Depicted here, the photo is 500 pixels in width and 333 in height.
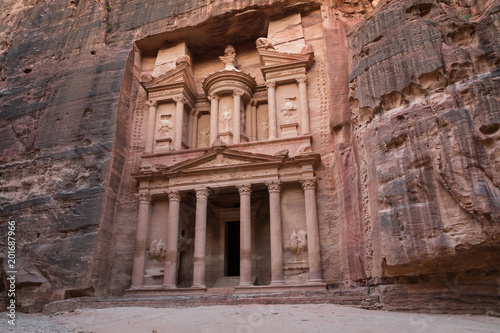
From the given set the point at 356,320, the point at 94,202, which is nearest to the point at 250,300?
the point at 356,320

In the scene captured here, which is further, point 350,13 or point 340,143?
point 350,13

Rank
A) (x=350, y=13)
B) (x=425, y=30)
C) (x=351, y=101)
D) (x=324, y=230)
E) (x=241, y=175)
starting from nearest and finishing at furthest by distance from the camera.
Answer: (x=425, y=30)
(x=351, y=101)
(x=324, y=230)
(x=241, y=175)
(x=350, y=13)

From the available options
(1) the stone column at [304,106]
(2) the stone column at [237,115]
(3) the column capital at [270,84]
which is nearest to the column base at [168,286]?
(2) the stone column at [237,115]

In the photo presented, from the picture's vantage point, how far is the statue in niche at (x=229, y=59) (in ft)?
60.4

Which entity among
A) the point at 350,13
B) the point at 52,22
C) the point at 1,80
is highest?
the point at 52,22

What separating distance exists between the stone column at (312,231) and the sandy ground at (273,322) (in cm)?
357

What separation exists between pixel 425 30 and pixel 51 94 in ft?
51.7

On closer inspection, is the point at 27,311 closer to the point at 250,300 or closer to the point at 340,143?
the point at 250,300

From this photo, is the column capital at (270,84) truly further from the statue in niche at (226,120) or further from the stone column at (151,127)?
the stone column at (151,127)

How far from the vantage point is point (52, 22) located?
20.9m

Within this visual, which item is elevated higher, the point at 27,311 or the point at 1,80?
the point at 1,80

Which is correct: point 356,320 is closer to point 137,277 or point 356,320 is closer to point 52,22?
point 137,277

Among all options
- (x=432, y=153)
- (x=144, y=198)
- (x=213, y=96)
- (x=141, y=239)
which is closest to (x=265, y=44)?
(x=213, y=96)

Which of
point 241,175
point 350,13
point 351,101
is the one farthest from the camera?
point 350,13
